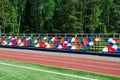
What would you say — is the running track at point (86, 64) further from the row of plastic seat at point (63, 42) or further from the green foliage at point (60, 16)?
the green foliage at point (60, 16)

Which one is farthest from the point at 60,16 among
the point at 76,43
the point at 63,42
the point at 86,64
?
the point at 86,64

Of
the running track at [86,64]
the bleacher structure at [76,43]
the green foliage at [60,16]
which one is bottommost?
the running track at [86,64]

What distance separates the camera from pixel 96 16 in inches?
2309

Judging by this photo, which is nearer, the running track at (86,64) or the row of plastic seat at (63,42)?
the running track at (86,64)

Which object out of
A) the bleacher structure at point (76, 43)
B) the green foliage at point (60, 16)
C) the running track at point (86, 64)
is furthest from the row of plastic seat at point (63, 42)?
the green foliage at point (60, 16)

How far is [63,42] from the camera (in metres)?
24.7

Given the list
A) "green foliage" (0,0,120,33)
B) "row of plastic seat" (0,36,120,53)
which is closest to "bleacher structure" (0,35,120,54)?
"row of plastic seat" (0,36,120,53)

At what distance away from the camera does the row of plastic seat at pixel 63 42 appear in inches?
822

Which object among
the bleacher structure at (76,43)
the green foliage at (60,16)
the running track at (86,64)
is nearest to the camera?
the running track at (86,64)

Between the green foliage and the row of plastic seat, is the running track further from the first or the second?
the green foliage

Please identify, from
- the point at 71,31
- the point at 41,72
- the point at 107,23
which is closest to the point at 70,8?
the point at 71,31

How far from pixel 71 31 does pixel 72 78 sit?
146 feet

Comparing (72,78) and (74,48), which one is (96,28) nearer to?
(74,48)

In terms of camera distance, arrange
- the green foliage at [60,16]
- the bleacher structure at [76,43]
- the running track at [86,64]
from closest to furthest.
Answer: the running track at [86,64]
the bleacher structure at [76,43]
the green foliage at [60,16]
